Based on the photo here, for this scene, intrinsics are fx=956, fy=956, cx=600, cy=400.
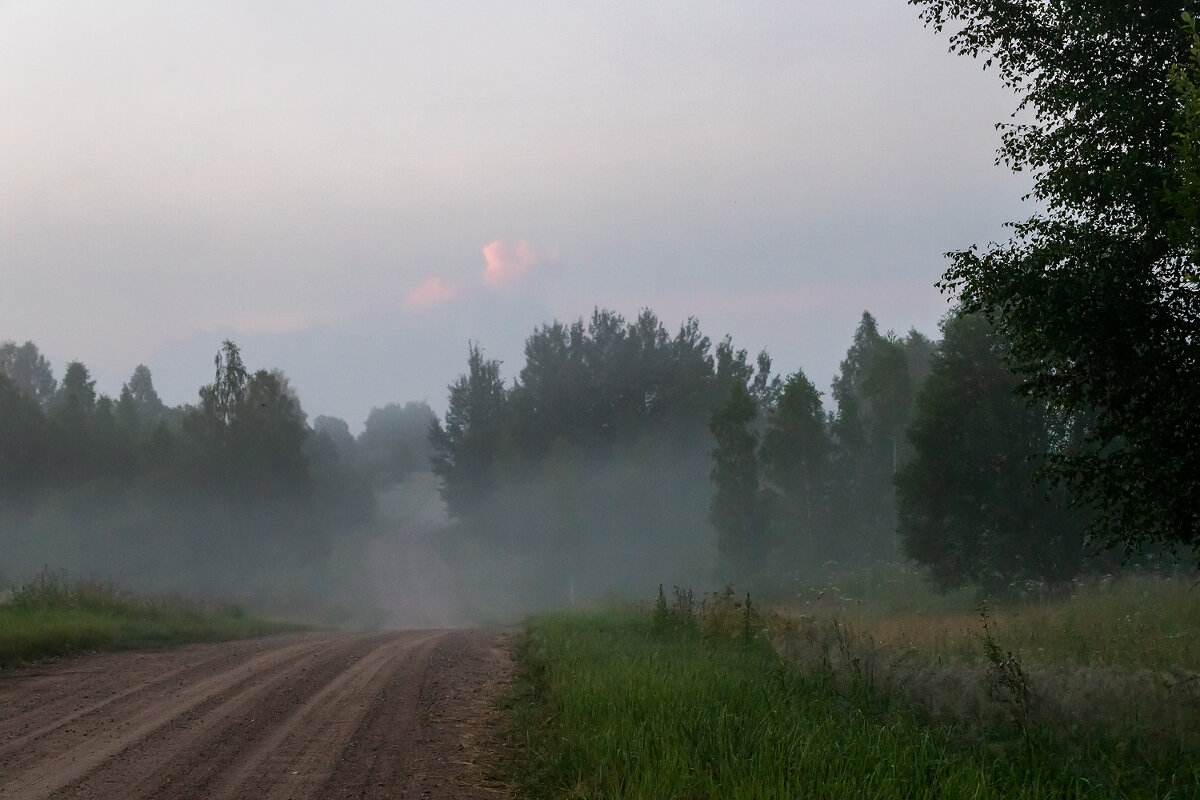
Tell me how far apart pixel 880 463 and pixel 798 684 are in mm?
53212

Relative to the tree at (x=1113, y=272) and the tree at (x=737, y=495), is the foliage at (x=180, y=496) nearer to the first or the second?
the tree at (x=737, y=495)

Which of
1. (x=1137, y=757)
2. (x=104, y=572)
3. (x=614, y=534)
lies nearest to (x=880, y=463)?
(x=614, y=534)

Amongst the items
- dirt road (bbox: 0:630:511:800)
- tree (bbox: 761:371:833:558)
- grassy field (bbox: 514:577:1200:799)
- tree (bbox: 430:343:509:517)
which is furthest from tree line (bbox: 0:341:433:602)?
grassy field (bbox: 514:577:1200:799)

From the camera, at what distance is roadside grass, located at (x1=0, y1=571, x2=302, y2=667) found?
15445 millimetres

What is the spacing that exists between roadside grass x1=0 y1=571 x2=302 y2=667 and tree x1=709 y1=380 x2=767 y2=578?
31.3m

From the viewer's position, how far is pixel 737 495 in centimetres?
5425

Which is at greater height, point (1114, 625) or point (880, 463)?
point (880, 463)

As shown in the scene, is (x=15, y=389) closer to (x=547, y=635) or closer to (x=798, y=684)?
(x=547, y=635)

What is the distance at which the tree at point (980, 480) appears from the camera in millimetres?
27922

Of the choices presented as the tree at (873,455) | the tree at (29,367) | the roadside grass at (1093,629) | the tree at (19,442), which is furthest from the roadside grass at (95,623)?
the tree at (29,367)

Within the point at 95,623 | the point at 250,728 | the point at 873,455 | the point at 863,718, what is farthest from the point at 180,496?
the point at 863,718

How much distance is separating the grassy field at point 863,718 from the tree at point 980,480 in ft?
45.9

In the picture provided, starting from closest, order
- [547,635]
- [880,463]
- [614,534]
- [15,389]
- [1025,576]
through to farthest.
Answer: [547,635]
[1025,576]
[880,463]
[15,389]
[614,534]

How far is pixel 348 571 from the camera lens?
79812 millimetres
